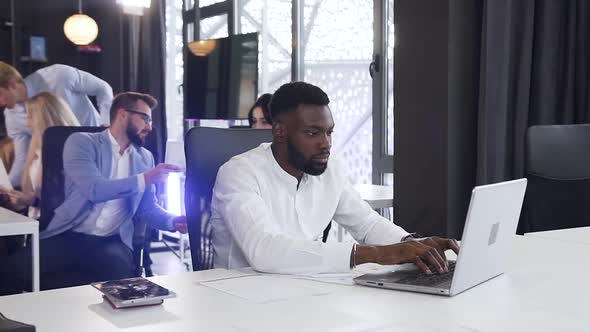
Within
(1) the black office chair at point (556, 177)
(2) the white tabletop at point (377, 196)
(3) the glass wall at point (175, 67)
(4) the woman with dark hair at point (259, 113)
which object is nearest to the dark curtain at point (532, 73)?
(2) the white tabletop at point (377, 196)

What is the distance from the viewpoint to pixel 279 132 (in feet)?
6.96

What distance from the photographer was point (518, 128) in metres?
3.42

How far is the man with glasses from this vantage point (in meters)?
3.59

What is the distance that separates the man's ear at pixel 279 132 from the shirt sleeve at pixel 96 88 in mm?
2728

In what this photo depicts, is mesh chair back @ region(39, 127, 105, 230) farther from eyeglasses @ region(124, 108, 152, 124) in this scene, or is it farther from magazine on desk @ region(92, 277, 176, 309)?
magazine on desk @ region(92, 277, 176, 309)

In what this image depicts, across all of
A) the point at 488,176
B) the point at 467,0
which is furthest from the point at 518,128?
the point at 467,0

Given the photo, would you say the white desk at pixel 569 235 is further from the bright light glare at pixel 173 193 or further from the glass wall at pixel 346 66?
the bright light glare at pixel 173 193

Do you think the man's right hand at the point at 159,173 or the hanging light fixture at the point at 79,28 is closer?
the man's right hand at the point at 159,173

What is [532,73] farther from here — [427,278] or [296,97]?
[427,278]

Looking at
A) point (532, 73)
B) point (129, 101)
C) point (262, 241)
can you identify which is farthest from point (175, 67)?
point (262, 241)

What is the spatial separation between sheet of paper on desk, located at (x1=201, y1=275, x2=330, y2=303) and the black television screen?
419cm

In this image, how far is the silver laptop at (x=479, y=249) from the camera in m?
1.41

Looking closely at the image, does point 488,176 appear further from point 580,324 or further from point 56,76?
point 56,76

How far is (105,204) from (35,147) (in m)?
0.74
